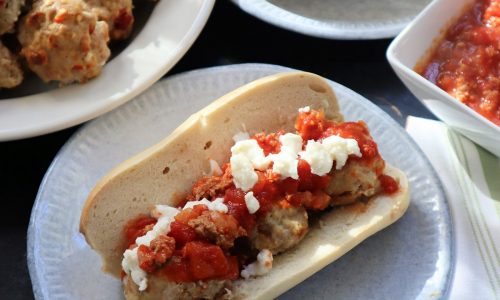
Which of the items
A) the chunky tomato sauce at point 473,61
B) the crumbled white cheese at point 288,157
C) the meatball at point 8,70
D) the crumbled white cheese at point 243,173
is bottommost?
the meatball at point 8,70

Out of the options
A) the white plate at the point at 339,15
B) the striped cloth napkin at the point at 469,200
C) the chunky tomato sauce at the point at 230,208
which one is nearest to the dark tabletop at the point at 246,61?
the white plate at the point at 339,15

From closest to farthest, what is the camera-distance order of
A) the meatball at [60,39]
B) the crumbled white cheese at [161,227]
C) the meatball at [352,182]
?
1. the crumbled white cheese at [161,227]
2. the meatball at [352,182]
3. the meatball at [60,39]

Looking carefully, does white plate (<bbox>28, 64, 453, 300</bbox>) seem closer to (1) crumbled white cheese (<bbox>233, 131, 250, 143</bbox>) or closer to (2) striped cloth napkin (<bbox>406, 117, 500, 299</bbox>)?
(2) striped cloth napkin (<bbox>406, 117, 500, 299</bbox>)

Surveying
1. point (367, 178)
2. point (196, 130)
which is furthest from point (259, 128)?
point (367, 178)

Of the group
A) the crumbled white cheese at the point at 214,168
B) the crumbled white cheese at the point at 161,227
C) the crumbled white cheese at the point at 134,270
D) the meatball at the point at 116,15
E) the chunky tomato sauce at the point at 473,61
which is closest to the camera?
the crumbled white cheese at the point at 134,270

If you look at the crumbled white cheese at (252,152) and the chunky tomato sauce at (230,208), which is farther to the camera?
the crumbled white cheese at (252,152)

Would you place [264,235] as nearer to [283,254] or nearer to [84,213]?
[283,254]

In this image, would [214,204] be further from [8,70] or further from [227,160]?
[8,70]

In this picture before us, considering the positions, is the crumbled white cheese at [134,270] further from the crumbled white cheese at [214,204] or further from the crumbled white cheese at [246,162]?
the crumbled white cheese at [246,162]
